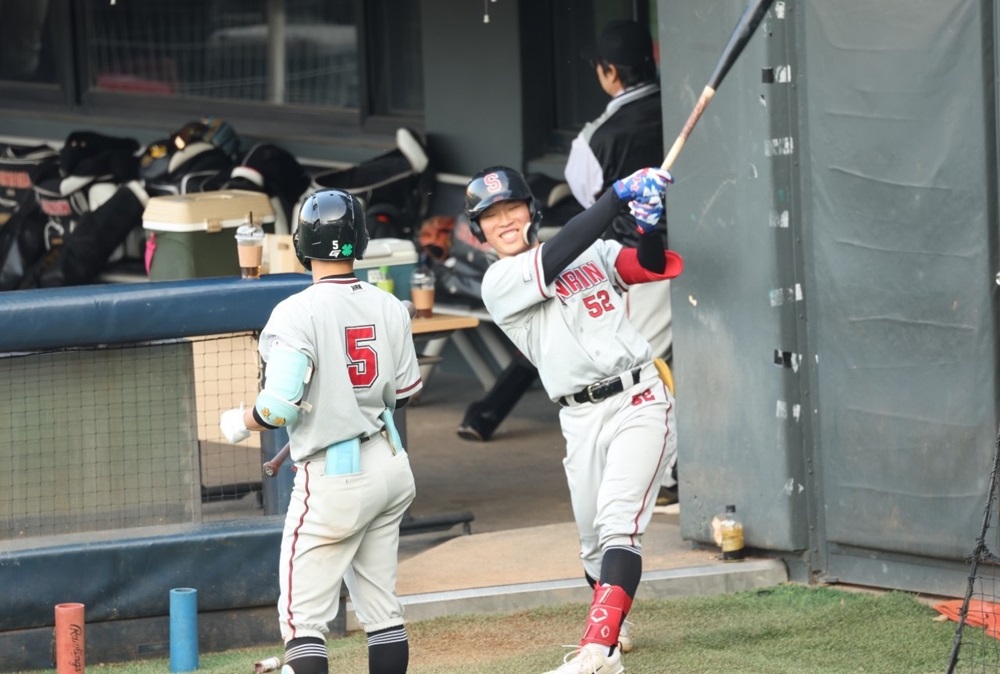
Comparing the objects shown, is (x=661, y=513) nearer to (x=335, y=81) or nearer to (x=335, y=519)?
(x=335, y=519)

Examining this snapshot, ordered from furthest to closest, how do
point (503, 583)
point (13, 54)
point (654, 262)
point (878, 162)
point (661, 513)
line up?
point (13, 54) → point (661, 513) → point (503, 583) → point (878, 162) → point (654, 262)

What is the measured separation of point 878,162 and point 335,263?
199 cm

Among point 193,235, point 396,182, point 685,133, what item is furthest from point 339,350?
point 396,182

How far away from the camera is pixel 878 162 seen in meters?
5.41

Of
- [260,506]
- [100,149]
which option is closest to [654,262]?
[260,506]

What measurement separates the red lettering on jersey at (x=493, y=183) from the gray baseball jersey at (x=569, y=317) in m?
0.21

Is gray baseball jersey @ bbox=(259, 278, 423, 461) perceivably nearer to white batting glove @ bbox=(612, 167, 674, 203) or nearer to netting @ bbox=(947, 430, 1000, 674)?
white batting glove @ bbox=(612, 167, 674, 203)

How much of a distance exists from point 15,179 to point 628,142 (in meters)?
6.41

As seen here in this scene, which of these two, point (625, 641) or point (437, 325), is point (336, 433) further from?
point (437, 325)

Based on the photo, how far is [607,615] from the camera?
4746mm

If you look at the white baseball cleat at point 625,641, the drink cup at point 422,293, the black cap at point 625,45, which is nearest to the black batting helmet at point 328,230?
the white baseball cleat at point 625,641

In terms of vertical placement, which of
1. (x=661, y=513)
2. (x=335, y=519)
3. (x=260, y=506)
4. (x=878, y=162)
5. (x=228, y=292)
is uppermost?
(x=878, y=162)

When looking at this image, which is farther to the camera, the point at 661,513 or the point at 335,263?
the point at 661,513

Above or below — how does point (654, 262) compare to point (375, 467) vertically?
above
